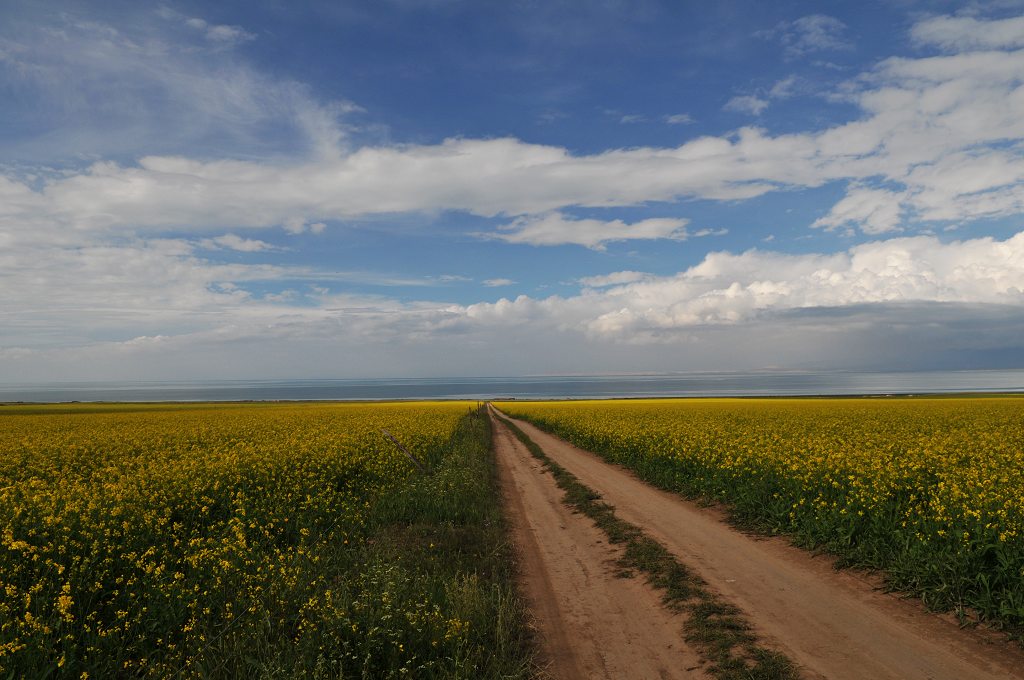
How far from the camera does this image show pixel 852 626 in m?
6.88

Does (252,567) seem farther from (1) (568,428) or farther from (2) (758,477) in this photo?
(1) (568,428)

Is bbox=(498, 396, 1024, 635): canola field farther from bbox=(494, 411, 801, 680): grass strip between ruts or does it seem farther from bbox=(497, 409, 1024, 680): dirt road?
bbox=(494, 411, 801, 680): grass strip between ruts

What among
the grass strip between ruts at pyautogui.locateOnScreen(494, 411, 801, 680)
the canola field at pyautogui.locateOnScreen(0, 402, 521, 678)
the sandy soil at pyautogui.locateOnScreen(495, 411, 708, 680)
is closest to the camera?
the canola field at pyautogui.locateOnScreen(0, 402, 521, 678)

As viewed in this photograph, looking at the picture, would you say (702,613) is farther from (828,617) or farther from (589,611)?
(828,617)

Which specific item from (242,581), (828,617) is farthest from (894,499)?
(242,581)

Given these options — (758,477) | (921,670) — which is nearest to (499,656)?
(921,670)

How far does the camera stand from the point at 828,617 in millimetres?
7141

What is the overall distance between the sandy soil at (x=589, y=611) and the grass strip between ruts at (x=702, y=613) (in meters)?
0.21

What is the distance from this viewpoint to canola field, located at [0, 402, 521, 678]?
560 cm

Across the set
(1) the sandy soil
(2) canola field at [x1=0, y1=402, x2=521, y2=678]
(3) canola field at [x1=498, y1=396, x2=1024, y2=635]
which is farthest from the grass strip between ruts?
(3) canola field at [x1=498, y1=396, x2=1024, y2=635]

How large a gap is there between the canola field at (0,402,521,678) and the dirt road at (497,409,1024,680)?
2.80 metres

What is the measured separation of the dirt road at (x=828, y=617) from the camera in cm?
587

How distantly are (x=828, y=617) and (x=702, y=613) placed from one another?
5.38ft

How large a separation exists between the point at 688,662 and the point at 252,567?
5.95 meters
